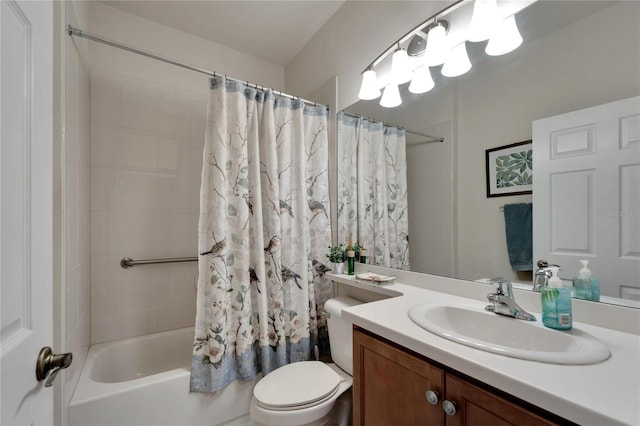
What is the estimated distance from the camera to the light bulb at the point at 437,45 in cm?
123

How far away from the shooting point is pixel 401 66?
1.43 m

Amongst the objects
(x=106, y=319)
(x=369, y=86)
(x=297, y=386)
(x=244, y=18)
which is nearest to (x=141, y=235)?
(x=106, y=319)

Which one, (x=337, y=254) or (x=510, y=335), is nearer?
(x=510, y=335)

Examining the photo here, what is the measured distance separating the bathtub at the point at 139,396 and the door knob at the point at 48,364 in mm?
908

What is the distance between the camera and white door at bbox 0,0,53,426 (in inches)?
18.2

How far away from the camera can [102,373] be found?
A: 1.62 m

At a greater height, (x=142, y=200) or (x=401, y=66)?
(x=401, y=66)

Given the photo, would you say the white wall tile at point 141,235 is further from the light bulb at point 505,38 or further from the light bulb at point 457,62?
the light bulb at point 505,38

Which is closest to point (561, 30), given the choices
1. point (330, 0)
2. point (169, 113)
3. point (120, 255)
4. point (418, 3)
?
point (418, 3)

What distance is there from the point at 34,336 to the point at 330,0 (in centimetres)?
218

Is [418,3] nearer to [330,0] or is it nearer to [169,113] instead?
[330,0]

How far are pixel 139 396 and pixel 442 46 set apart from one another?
215 centimetres

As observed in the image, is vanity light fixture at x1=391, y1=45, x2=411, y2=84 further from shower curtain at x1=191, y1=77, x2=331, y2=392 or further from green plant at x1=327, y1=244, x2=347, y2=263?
green plant at x1=327, y1=244, x2=347, y2=263

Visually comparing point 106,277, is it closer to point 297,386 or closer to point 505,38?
point 297,386
